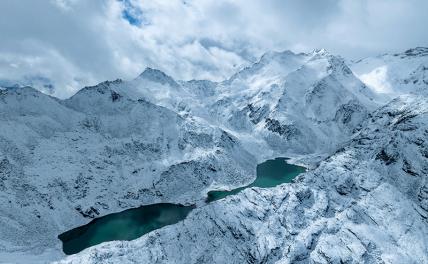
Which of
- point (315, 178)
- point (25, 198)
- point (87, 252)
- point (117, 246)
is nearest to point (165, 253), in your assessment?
point (117, 246)

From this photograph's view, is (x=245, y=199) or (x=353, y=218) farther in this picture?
(x=245, y=199)

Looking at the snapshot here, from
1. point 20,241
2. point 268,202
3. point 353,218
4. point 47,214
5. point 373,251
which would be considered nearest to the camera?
point 373,251

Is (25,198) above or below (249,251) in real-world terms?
above

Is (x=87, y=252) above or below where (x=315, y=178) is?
below

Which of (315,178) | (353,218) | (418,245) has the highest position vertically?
(315,178)

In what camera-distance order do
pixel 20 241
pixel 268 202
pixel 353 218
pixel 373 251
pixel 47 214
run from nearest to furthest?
pixel 373 251 → pixel 353 218 → pixel 268 202 → pixel 20 241 → pixel 47 214

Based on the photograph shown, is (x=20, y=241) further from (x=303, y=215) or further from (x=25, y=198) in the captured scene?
(x=303, y=215)

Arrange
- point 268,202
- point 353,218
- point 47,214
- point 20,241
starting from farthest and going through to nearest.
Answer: point 47,214 → point 20,241 → point 268,202 → point 353,218

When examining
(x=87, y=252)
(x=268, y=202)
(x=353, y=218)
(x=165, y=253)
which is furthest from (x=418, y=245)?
(x=87, y=252)

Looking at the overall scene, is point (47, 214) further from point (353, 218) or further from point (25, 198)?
point (353, 218)
